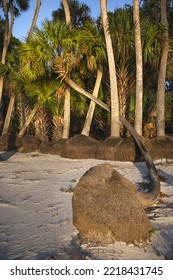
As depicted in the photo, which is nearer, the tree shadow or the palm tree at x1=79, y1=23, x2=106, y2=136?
the palm tree at x1=79, y1=23, x2=106, y2=136

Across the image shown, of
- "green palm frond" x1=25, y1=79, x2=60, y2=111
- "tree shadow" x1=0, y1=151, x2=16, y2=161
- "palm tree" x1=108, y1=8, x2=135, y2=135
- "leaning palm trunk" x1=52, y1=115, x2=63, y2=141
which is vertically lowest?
"tree shadow" x1=0, y1=151, x2=16, y2=161

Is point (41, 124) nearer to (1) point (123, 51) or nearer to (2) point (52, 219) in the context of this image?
(1) point (123, 51)

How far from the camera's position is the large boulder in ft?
14.5

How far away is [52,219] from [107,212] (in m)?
1.50

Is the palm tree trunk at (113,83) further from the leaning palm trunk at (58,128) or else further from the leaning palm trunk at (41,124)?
the leaning palm trunk at (41,124)

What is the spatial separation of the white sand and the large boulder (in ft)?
0.53

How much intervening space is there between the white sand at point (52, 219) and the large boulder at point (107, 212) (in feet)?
0.53

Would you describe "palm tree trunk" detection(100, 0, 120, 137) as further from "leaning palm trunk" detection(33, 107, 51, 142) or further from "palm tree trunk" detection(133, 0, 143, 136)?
"leaning palm trunk" detection(33, 107, 51, 142)

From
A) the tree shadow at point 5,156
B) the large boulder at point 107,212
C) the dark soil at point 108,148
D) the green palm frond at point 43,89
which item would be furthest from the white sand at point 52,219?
the green palm frond at point 43,89

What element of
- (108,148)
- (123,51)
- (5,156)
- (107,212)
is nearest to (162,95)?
(123,51)

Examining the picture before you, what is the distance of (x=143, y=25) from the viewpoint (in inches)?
523

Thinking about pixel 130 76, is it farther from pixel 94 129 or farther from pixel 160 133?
pixel 94 129

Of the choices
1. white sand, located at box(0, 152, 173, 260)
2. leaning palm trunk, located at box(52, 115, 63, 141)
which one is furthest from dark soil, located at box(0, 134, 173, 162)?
leaning palm trunk, located at box(52, 115, 63, 141)
